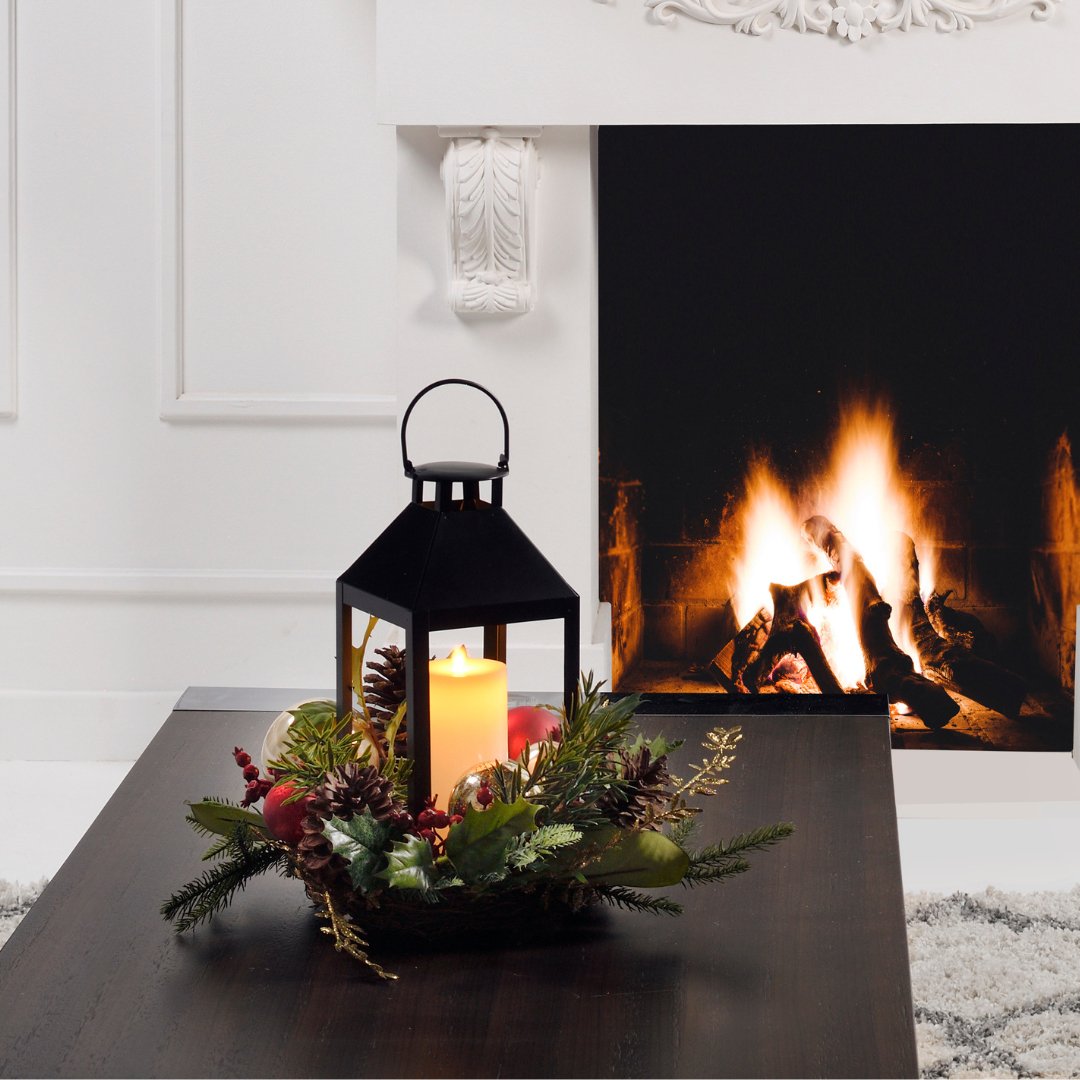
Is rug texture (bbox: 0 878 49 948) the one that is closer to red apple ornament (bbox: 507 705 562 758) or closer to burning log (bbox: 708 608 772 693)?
red apple ornament (bbox: 507 705 562 758)

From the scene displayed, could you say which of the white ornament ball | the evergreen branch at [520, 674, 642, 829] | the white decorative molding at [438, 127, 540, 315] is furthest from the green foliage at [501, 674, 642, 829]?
the white decorative molding at [438, 127, 540, 315]

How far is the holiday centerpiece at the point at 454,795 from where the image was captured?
1.04m

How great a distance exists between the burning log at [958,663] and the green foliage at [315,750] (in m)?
1.97

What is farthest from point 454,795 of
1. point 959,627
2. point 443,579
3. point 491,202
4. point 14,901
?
point 959,627

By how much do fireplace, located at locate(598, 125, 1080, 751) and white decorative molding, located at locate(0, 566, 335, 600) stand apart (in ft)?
2.15

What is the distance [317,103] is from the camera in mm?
2963

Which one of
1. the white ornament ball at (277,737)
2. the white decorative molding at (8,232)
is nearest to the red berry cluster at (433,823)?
the white ornament ball at (277,737)

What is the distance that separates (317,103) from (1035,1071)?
2248 millimetres

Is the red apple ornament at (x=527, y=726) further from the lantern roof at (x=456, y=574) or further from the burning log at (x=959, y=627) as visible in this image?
the burning log at (x=959, y=627)

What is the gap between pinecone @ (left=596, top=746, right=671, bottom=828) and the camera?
3.62ft

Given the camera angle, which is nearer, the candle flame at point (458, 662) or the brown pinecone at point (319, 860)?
the brown pinecone at point (319, 860)

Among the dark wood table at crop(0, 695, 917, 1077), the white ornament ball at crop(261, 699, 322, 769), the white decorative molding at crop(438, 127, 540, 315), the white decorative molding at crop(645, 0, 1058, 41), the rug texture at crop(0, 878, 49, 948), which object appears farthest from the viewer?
the white decorative molding at crop(438, 127, 540, 315)

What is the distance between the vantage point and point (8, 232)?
301 centimetres

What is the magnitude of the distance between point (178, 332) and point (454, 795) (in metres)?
2.12
